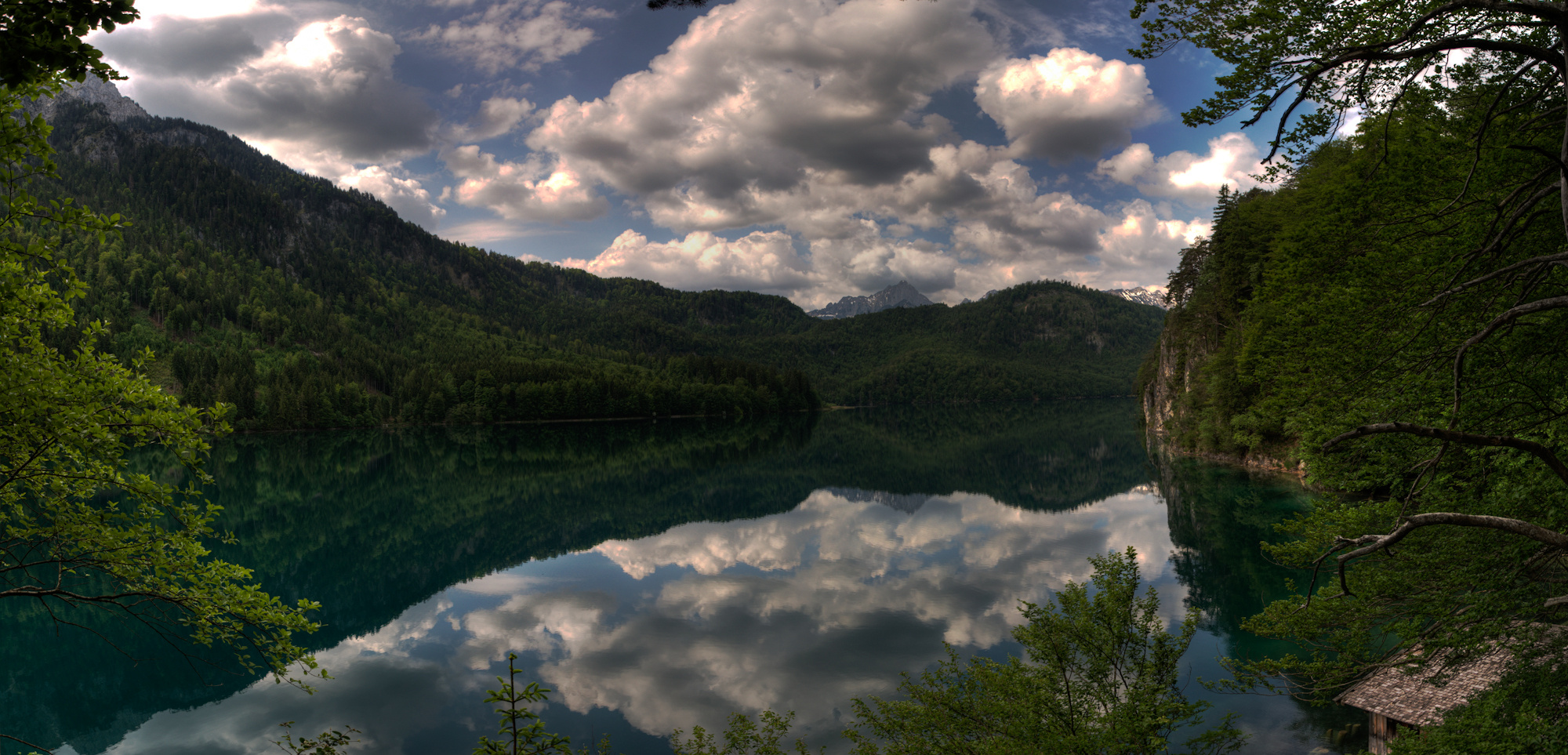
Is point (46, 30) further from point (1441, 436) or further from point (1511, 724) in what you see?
point (1511, 724)

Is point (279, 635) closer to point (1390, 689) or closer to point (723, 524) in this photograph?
point (1390, 689)

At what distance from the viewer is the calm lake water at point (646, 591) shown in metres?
22.1

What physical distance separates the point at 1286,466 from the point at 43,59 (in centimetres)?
6058

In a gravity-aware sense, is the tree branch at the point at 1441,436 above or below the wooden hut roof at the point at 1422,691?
above

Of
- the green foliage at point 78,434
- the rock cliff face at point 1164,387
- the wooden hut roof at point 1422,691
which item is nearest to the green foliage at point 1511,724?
the wooden hut roof at point 1422,691

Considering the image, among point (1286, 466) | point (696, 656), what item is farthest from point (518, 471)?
point (1286, 466)

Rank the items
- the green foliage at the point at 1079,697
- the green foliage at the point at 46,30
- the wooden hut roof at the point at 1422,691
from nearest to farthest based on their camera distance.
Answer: the green foliage at the point at 46,30, the green foliage at the point at 1079,697, the wooden hut roof at the point at 1422,691

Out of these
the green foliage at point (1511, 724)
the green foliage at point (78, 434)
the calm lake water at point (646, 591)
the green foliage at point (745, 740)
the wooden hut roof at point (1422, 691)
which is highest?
the green foliage at point (78, 434)

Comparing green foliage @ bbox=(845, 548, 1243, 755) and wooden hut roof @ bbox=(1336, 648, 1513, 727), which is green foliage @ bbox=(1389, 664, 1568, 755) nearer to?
green foliage @ bbox=(845, 548, 1243, 755)

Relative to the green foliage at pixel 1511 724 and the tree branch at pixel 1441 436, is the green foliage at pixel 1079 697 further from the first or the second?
the tree branch at pixel 1441 436

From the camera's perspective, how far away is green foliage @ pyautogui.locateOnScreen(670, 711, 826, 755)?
15.5 meters

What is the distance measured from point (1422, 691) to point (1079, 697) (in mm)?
8432

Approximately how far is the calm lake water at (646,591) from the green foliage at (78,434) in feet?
44.9

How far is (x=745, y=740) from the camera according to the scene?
53.8ft
